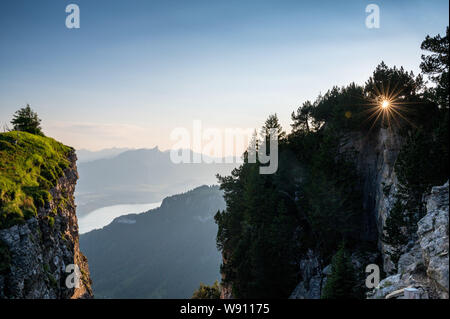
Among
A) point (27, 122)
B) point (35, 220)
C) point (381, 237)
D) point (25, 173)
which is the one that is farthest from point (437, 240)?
point (27, 122)

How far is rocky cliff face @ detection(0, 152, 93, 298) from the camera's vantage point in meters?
18.3

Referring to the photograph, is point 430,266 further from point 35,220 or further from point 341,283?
point 35,220

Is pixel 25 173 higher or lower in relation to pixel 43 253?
higher

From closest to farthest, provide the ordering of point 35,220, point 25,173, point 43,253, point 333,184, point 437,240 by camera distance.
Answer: point 437,240 < point 35,220 < point 43,253 < point 25,173 < point 333,184

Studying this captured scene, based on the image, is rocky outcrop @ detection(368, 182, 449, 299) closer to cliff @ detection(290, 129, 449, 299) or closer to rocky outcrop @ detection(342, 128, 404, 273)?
cliff @ detection(290, 129, 449, 299)

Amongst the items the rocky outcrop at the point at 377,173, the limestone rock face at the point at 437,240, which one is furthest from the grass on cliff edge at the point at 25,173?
the rocky outcrop at the point at 377,173

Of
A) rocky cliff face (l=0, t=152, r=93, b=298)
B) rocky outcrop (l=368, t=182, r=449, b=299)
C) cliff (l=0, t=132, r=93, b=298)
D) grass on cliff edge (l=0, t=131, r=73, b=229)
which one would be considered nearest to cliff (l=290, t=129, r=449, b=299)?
rocky outcrop (l=368, t=182, r=449, b=299)

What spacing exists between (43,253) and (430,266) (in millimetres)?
29903

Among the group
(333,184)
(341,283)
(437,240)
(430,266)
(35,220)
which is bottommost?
(341,283)

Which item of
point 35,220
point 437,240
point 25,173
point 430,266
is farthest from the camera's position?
point 25,173

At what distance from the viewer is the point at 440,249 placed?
39.7 ft

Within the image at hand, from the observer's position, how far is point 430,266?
11.9 m

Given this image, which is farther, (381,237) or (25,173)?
(25,173)
